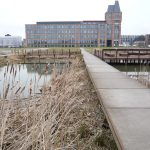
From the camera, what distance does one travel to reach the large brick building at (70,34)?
3839 inches

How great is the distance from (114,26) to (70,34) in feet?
63.6

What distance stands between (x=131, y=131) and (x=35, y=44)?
97.3 meters

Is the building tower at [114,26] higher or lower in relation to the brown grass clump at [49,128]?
higher

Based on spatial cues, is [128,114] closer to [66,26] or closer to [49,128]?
[49,128]

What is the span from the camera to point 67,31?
98.5m

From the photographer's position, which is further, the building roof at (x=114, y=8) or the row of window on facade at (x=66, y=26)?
the building roof at (x=114, y=8)

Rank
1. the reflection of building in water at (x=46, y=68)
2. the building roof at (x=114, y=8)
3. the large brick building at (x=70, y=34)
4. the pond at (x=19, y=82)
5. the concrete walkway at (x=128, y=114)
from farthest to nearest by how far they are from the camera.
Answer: the building roof at (x=114, y=8) < the large brick building at (x=70, y=34) < the reflection of building in water at (x=46, y=68) < the pond at (x=19, y=82) < the concrete walkway at (x=128, y=114)

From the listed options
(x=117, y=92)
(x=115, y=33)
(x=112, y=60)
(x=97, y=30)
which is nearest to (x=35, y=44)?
(x=97, y=30)

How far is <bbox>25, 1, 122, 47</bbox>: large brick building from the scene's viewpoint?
97500mm

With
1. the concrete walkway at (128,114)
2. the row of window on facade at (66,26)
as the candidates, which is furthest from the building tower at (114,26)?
the concrete walkway at (128,114)

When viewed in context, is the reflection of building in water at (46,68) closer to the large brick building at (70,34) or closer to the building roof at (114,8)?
the large brick building at (70,34)

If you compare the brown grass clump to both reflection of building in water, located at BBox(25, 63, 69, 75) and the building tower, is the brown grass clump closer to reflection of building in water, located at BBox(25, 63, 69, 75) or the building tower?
reflection of building in water, located at BBox(25, 63, 69, 75)

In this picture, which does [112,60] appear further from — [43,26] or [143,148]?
[43,26]

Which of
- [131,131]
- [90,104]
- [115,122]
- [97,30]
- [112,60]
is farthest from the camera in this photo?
[97,30]
